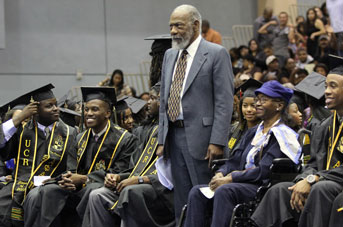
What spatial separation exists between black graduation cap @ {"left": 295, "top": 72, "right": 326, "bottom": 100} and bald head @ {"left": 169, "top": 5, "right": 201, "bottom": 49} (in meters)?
1.90

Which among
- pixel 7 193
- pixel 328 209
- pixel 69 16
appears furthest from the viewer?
pixel 69 16

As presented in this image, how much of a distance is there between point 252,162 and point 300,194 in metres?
0.75

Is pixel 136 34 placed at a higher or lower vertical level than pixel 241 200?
higher

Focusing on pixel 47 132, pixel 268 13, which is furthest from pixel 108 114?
pixel 268 13

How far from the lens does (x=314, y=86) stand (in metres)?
7.05

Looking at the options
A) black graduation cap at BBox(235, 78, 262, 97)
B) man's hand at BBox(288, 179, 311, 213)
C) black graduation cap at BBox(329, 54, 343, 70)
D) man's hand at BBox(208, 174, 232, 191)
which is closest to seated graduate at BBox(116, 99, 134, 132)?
black graduation cap at BBox(235, 78, 262, 97)

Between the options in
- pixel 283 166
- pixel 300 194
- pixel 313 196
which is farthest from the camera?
pixel 283 166

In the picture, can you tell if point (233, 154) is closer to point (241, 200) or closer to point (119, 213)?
point (241, 200)

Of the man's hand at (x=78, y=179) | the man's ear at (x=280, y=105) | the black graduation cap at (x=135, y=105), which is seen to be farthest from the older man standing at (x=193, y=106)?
the black graduation cap at (x=135, y=105)

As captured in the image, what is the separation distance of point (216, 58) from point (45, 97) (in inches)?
97.3

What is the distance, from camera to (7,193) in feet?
22.8

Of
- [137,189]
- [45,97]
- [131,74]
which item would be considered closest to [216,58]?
[137,189]

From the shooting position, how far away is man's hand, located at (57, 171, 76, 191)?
6.50 metres

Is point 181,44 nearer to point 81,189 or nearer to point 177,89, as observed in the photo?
point 177,89
